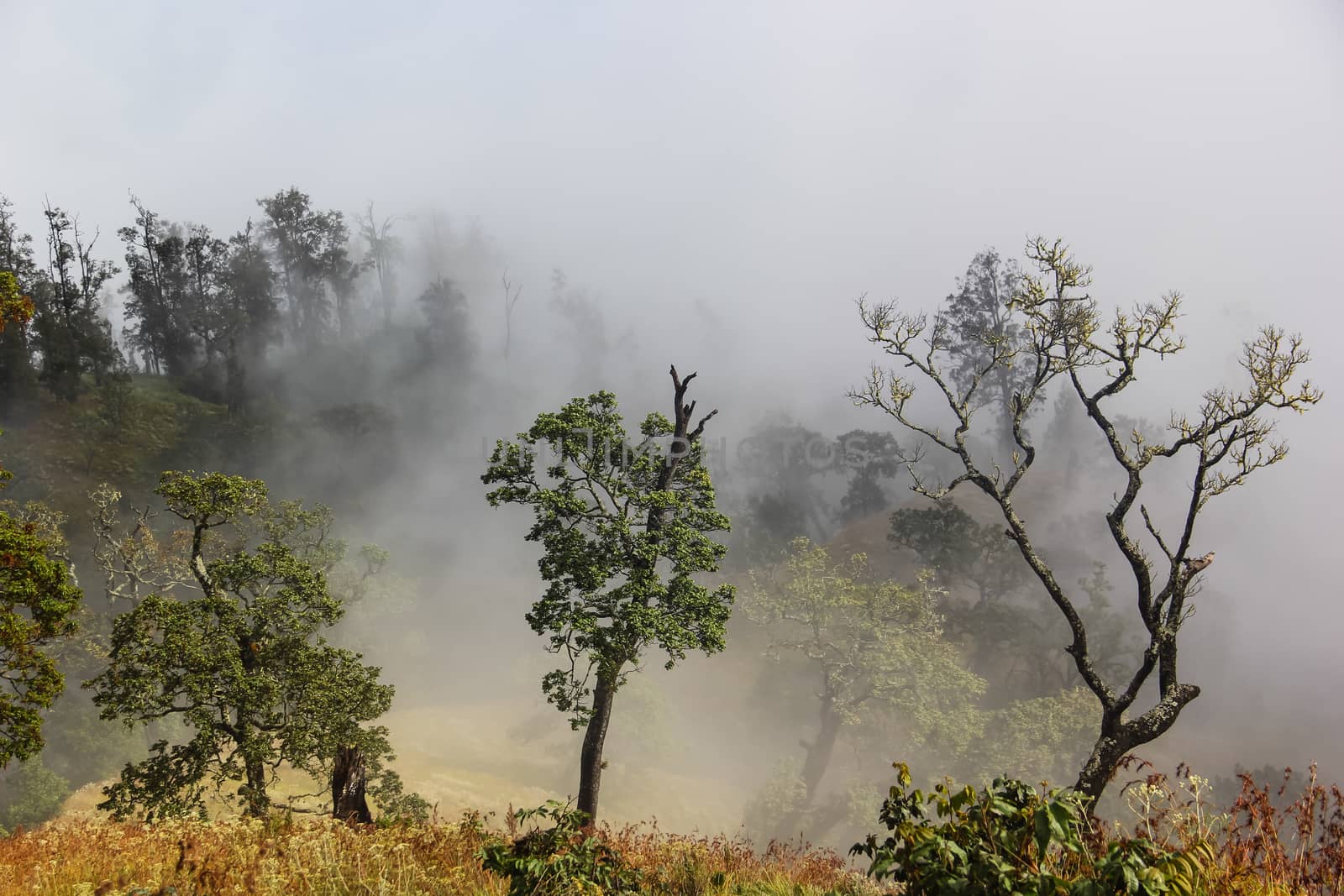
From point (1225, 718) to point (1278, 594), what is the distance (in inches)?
774

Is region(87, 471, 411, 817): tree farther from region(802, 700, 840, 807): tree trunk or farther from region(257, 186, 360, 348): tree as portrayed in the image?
region(257, 186, 360, 348): tree

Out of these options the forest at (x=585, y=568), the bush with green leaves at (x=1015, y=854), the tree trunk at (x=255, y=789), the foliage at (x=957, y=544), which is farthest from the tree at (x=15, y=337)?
the foliage at (x=957, y=544)

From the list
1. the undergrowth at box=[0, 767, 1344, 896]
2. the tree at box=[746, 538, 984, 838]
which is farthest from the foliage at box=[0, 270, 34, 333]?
Answer: the tree at box=[746, 538, 984, 838]

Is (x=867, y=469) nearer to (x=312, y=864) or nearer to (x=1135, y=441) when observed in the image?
(x=1135, y=441)

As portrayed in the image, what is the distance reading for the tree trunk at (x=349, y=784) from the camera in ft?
41.7

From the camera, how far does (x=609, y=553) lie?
1534 cm

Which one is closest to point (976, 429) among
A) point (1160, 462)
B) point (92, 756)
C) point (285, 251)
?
point (1160, 462)

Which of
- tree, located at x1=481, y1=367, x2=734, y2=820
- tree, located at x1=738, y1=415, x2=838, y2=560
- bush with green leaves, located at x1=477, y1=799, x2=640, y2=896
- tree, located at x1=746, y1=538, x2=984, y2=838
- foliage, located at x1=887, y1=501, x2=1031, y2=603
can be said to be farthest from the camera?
tree, located at x1=738, y1=415, x2=838, y2=560

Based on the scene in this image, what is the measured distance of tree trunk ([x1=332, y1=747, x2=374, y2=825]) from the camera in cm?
1271

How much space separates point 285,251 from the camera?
82188 mm

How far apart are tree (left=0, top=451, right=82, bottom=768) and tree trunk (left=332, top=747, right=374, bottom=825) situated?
15.1ft

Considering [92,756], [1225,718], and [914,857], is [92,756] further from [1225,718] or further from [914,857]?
[1225,718]

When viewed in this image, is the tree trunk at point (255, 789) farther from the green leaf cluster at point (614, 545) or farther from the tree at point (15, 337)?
the tree at point (15, 337)

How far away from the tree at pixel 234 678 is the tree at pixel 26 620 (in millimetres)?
985
